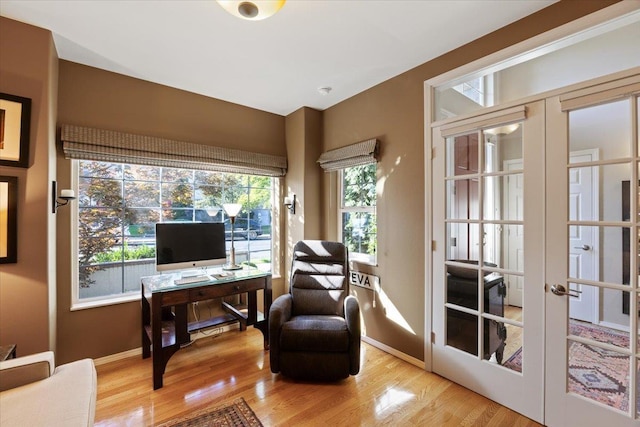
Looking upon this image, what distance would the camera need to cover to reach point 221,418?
1866 millimetres

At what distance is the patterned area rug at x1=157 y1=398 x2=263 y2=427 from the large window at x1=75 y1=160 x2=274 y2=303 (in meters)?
1.46

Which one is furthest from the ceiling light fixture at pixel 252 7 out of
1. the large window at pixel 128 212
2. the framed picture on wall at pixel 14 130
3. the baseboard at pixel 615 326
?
the baseboard at pixel 615 326

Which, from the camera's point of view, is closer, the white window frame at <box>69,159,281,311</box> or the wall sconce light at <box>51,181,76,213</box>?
the wall sconce light at <box>51,181,76,213</box>

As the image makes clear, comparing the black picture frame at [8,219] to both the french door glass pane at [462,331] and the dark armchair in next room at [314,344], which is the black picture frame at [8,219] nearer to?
the dark armchair in next room at [314,344]

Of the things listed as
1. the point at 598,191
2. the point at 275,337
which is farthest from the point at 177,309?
the point at 598,191

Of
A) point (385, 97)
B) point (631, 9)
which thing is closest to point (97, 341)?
point (385, 97)

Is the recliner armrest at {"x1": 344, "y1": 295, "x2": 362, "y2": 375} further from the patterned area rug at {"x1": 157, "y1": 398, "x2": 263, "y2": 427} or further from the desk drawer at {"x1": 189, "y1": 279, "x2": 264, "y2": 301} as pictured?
the desk drawer at {"x1": 189, "y1": 279, "x2": 264, "y2": 301}

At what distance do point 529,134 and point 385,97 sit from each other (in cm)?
134

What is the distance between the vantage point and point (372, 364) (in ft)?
8.45

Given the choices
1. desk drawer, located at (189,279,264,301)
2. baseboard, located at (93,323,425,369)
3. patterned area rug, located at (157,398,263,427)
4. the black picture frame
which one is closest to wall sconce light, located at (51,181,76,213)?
the black picture frame

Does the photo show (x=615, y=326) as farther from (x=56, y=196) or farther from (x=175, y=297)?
(x=56, y=196)

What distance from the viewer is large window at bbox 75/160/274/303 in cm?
260

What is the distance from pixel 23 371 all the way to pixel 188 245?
1.32 metres

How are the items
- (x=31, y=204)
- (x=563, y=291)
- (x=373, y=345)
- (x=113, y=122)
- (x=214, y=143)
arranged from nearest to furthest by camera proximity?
1. (x=563, y=291)
2. (x=31, y=204)
3. (x=113, y=122)
4. (x=373, y=345)
5. (x=214, y=143)
